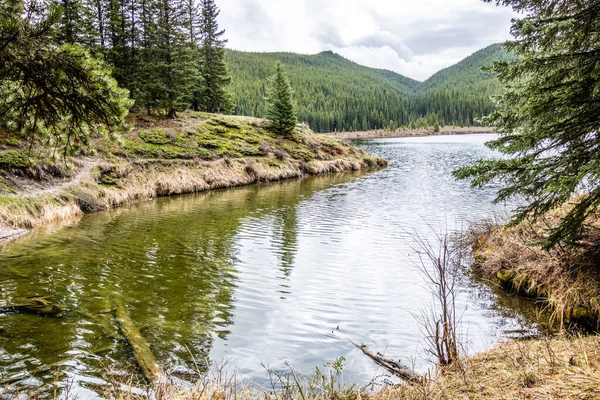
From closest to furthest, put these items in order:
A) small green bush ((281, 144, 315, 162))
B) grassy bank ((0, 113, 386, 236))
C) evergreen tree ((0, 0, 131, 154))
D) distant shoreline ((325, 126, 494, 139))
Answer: evergreen tree ((0, 0, 131, 154)) < grassy bank ((0, 113, 386, 236)) < small green bush ((281, 144, 315, 162)) < distant shoreline ((325, 126, 494, 139))

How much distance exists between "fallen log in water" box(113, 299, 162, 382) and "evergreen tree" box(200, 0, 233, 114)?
40189mm

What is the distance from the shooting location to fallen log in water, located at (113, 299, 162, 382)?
19.6 feet

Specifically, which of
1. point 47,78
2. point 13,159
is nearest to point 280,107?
point 13,159

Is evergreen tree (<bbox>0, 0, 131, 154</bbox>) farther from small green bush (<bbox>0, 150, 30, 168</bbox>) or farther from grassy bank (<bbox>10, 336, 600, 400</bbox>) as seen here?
small green bush (<bbox>0, 150, 30, 168</bbox>)

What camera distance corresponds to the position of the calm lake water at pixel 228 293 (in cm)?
674

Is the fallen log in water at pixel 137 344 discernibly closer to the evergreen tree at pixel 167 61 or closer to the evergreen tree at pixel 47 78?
the evergreen tree at pixel 47 78

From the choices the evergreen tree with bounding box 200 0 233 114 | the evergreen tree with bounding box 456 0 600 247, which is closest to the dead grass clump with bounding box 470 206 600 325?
the evergreen tree with bounding box 456 0 600 247

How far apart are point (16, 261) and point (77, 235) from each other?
154 inches

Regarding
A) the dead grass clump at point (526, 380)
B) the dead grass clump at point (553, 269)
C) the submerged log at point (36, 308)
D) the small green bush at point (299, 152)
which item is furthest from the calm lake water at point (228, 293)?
the small green bush at point (299, 152)

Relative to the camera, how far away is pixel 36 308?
26.8 ft

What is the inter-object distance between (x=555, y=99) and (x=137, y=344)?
8.53 m

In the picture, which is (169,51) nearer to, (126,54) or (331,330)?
(126,54)

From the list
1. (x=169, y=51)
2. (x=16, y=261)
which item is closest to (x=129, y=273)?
(x=16, y=261)

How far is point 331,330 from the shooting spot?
26.4 ft
